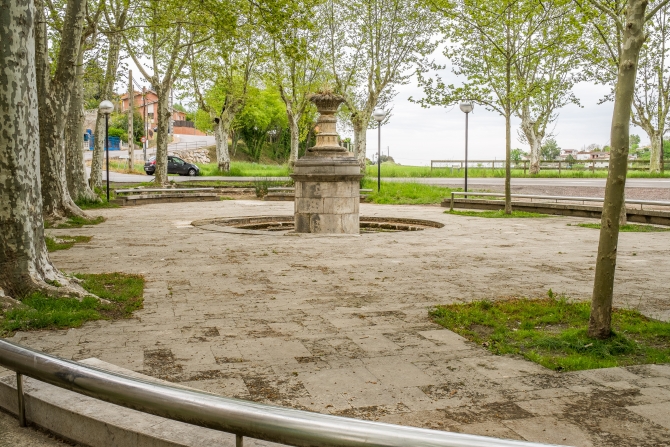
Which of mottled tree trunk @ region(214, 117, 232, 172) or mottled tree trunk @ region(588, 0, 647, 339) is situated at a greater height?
mottled tree trunk @ region(214, 117, 232, 172)

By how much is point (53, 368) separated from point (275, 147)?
7240 centimetres

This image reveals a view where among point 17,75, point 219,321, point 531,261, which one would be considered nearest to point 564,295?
point 531,261

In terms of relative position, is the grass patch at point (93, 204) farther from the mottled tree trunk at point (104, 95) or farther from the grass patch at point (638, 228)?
the grass patch at point (638, 228)

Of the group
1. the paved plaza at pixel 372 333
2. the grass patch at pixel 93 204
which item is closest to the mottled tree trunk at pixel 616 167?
the paved plaza at pixel 372 333

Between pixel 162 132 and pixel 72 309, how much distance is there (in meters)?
24.3

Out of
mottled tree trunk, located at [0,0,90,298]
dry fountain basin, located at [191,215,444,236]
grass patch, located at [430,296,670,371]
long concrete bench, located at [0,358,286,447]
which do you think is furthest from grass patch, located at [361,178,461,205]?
long concrete bench, located at [0,358,286,447]

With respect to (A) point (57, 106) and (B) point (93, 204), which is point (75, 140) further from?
(A) point (57, 106)

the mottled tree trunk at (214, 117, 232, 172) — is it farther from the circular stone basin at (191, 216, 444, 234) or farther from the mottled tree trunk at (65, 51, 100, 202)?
the circular stone basin at (191, 216, 444, 234)

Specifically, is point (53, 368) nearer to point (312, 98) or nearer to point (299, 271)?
point (299, 271)

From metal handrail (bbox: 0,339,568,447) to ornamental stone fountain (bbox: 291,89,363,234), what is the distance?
429 inches

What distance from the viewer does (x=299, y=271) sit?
859 centimetres

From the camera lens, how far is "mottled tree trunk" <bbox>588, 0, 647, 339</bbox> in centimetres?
491

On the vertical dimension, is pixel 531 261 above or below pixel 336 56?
below

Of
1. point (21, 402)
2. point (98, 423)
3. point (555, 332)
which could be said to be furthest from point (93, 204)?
point (98, 423)
